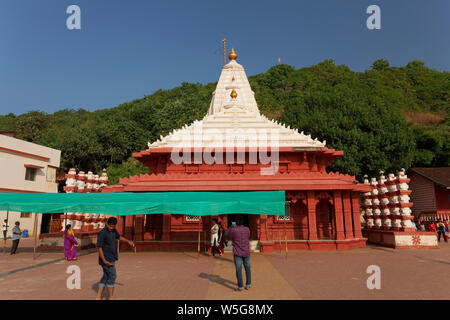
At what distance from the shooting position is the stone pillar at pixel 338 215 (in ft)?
49.5

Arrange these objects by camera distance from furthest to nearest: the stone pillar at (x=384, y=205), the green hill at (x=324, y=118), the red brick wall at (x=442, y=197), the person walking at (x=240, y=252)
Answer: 1. the green hill at (x=324, y=118)
2. the red brick wall at (x=442, y=197)
3. the stone pillar at (x=384, y=205)
4. the person walking at (x=240, y=252)

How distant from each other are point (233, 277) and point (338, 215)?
27.8ft

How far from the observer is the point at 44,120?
4997cm

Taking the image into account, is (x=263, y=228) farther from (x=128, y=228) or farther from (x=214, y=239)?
(x=128, y=228)

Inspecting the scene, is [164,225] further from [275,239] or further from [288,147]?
[288,147]

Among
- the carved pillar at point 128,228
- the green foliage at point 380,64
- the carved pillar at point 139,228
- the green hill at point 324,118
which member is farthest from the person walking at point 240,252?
the green foliage at point 380,64

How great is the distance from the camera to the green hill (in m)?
29.4

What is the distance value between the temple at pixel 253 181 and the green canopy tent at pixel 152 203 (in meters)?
2.39

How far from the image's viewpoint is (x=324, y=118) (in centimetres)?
3062

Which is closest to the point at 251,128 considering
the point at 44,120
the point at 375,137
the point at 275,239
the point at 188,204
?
the point at 275,239

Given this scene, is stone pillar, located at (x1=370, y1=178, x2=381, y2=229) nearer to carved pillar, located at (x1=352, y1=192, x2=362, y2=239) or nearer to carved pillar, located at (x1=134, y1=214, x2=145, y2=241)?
carved pillar, located at (x1=352, y1=192, x2=362, y2=239)

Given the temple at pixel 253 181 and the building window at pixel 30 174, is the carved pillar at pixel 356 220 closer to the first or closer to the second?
the temple at pixel 253 181
